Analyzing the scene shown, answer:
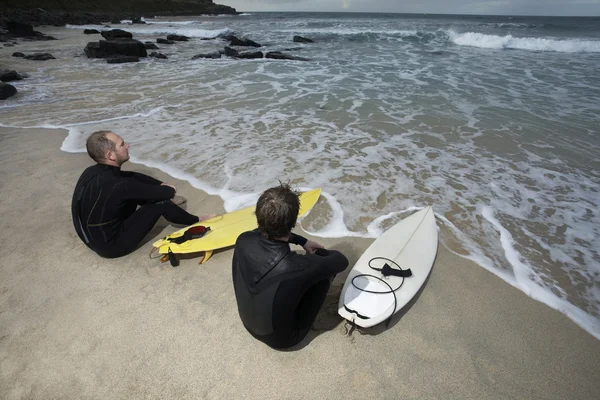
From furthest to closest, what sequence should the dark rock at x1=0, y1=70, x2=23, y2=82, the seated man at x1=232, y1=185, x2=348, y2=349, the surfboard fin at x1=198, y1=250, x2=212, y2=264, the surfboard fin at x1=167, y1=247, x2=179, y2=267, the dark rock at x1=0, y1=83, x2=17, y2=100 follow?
1. the dark rock at x1=0, y1=70, x2=23, y2=82
2. the dark rock at x1=0, y1=83, x2=17, y2=100
3. the surfboard fin at x1=198, y1=250, x2=212, y2=264
4. the surfboard fin at x1=167, y1=247, x2=179, y2=267
5. the seated man at x1=232, y1=185, x2=348, y2=349

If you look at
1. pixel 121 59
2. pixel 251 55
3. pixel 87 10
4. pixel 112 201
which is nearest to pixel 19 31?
pixel 121 59

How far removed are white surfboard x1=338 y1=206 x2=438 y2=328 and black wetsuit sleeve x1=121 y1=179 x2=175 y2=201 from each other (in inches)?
79.2

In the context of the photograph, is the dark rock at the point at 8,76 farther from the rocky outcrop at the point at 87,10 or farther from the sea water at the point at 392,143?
the rocky outcrop at the point at 87,10

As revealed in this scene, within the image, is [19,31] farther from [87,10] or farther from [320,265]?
[87,10]

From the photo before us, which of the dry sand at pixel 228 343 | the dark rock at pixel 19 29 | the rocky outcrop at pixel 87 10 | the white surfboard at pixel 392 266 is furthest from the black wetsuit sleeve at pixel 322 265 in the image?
the rocky outcrop at pixel 87 10

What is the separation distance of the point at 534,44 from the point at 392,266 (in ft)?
92.5

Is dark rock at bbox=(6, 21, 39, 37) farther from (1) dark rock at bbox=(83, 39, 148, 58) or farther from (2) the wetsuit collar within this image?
(2) the wetsuit collar

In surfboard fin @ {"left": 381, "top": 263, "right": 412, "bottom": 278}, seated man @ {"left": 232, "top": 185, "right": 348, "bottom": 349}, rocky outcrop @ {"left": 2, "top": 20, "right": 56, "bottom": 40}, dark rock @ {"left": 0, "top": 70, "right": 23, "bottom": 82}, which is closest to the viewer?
seated man @ {"left": 232, "top": 185, "right": 348, "bottom": 349}

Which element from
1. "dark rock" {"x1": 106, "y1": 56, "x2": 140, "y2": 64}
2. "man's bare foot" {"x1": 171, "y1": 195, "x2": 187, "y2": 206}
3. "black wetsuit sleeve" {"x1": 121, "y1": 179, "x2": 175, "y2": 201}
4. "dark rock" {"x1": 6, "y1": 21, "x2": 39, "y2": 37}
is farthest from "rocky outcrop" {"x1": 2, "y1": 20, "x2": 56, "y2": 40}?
"black wetsuit sleeve" {"x1": 121, "y1": 179, "x2": 175, "y2": 201}

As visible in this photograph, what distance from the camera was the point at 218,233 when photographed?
11.2 feet

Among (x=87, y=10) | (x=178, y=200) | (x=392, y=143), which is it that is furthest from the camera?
(x=87, y=10)

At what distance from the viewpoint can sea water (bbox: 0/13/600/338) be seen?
362 centimetres

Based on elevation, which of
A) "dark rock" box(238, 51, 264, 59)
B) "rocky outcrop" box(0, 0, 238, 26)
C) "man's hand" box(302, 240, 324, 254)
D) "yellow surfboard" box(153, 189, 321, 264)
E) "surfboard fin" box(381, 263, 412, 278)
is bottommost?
"yellow surfboard" box(153, 189, 321, 264)

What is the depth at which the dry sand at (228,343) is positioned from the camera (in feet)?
7.09
